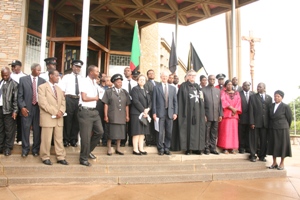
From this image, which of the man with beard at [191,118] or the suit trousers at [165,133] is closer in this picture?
the suit trousers at [165,133]

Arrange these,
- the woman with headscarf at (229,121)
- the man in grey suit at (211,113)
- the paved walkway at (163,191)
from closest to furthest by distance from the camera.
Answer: the paved walkway at (163,191) < the man in grey suit at (211,113) < the woman with headscarf at (229,121)

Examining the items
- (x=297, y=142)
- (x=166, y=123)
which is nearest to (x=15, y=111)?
(x=166, y=123)

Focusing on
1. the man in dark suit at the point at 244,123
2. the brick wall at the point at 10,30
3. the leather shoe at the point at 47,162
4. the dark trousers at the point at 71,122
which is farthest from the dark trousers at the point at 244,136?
the brick wall at the point at 10,30

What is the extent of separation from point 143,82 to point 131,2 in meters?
6.00

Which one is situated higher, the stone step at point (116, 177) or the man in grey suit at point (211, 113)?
the man in grey suit at point (211, 113)

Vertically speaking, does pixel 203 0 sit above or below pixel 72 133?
above

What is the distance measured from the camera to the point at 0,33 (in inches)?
357

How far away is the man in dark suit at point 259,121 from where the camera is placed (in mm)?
6672

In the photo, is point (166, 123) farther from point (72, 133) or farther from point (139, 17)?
point (139, 17)

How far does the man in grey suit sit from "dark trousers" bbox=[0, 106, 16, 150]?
4301mm

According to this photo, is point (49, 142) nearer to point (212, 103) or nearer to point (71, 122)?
point (71, 122)

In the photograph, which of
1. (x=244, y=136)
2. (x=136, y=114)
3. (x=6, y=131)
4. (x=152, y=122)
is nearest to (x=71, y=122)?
(x=6, y=131)

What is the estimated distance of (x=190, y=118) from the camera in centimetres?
647

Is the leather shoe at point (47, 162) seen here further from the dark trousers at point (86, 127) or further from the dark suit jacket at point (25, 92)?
the dark suit jacket at point (25, 92)
